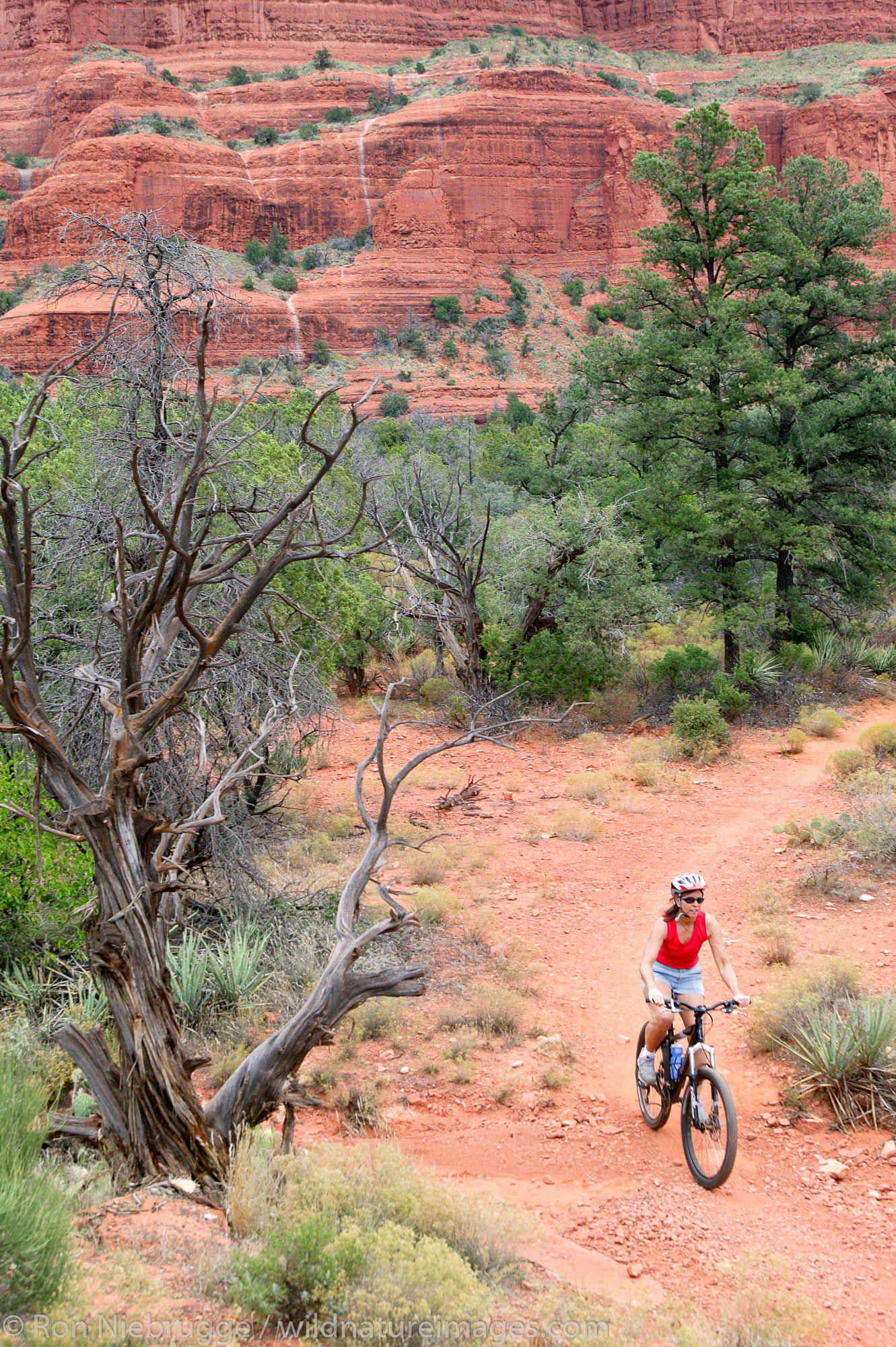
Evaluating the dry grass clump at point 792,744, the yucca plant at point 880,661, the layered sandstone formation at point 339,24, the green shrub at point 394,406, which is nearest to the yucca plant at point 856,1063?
the dry grass clump at point 792,744

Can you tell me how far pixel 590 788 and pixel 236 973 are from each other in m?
6.30

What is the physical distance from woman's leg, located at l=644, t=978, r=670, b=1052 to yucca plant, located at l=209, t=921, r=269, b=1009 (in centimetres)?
263

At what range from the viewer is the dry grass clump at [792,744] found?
1317cm

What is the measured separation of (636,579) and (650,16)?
94560mm

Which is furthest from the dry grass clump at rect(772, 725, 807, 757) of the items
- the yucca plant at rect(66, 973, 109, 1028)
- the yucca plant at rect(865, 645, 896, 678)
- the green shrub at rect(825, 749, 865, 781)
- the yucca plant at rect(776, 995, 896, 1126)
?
the yucca plant at rect(66, 973, 109, 1028)

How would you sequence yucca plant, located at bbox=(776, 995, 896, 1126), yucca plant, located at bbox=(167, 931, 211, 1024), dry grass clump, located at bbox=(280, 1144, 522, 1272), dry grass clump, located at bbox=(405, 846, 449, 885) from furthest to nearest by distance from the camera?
dry grass clump, located at bbox=(405, 846, 449, 885) < yucca plant, located at bbox=(167, 931, 211, 1024) < yucca plant, located at bbox=(776, 995, 896, 1126) < dry grass clump, located at bbox=(280, 1144, 522, 1272)

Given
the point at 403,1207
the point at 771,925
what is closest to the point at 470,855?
the point at 771,925

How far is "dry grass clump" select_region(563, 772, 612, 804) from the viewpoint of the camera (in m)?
11.6

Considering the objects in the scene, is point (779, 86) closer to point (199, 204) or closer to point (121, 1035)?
point (199, 204)

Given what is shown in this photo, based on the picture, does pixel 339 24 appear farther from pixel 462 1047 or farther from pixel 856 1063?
pixel 856 1063

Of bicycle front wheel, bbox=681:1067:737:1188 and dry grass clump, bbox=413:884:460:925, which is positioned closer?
bicycle front wheel, bbox=681:1067:737:1188

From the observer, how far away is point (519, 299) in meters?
62.7

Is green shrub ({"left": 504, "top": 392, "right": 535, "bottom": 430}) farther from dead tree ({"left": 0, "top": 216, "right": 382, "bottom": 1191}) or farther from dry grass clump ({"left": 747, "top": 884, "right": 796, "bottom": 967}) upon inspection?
dead tree ({"left": 0, "top": 216, "right": 382, "bottom": 1191})

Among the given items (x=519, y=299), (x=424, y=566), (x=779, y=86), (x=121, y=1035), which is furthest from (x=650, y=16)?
(x=121, y=1035)
